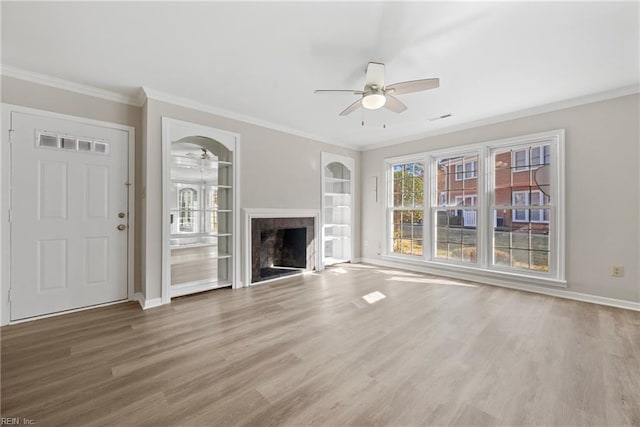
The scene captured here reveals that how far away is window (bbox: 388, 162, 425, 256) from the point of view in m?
5.21

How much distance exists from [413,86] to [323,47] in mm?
867

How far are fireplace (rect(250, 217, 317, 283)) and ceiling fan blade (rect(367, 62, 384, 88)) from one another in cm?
264

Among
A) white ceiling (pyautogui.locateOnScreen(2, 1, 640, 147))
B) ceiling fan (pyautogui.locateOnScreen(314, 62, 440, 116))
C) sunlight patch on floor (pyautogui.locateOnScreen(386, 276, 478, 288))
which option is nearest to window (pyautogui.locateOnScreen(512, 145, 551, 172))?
white ceiling (pyautogui.locateOnScreen(2, 1, 640, 147))

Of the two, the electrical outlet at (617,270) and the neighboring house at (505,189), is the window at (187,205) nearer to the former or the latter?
the neighboring house at (505,189)

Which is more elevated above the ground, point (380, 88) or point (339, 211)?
point (380, 88)

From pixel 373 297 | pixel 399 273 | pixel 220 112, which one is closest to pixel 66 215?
pixel 220 112

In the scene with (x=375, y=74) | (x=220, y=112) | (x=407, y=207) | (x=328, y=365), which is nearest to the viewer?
(x=328, y=365)

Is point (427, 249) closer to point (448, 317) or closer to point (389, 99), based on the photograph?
point (448, 317)

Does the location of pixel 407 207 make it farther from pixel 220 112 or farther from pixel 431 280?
pixel 220 112

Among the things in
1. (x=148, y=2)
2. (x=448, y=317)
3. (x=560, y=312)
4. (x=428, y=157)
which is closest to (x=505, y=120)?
(x=428, y=157)

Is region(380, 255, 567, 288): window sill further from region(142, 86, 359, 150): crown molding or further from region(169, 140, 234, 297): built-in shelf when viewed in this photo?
region(169, 140, 234, 297): built-in shelf

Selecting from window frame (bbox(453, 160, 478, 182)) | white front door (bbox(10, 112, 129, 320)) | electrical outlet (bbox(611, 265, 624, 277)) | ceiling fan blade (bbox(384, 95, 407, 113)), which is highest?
ceiling fan blade (bbox(384, 95, 407, 113))

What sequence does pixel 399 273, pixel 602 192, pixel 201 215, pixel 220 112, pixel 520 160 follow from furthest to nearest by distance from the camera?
pixel 399 273 → pixel 201 215 → pixel 520 160 → pixel 220 112 → pixel 602 192

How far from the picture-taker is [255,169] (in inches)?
168
